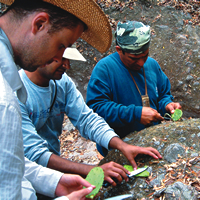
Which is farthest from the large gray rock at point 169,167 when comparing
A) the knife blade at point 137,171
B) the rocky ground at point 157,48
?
the rocky ground at point 157,48

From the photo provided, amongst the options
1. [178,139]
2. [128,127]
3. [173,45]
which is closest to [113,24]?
[173,45]

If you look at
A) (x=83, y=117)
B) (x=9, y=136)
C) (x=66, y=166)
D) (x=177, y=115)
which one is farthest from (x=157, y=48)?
(x=9, y=136)

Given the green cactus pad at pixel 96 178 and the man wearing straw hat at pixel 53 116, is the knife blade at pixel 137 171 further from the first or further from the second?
the green cactus pad at pixel 96 178

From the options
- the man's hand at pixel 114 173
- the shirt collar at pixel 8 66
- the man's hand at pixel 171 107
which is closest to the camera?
the shirt collar at pixel 8 66

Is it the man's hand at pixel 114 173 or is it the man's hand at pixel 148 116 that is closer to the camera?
the man's hand at pixel 114 173

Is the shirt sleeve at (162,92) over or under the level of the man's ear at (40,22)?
under

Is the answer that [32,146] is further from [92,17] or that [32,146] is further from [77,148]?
[77,148]

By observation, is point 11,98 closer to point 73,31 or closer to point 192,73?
point 73,31

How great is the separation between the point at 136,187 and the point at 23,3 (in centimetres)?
174

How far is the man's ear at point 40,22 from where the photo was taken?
1310 mm

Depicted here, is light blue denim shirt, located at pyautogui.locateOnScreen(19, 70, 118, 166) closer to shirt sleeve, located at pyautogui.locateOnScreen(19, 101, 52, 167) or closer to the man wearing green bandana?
shirt sleeve, located at pyautogui.locateOnScreen(19, 101, 52, 167)

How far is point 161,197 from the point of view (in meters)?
1.65

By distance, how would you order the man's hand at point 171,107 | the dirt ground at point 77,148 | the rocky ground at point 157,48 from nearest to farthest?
the man's hand at point 171,107
the dirt ground at point 77,148
the rocky ground at point 157,48

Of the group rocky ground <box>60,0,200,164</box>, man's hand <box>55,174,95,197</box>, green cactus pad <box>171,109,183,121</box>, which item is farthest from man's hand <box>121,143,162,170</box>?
rocky ground <box>60,0,200,164</box>
